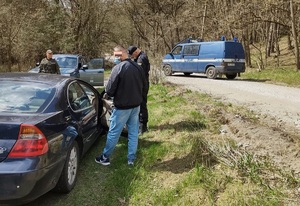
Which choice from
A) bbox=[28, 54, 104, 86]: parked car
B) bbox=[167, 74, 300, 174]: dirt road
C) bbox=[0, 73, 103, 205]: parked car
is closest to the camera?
bbox=[0, 73, 103, 205]: parked car

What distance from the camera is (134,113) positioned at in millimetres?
4984

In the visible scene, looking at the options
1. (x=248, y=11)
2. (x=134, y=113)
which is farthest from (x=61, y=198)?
(x=248, y=11)

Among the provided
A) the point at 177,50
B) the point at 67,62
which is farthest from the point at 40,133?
the point at 177,50

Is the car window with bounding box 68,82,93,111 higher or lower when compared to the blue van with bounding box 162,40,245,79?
lower

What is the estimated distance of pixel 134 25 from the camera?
37500 mm

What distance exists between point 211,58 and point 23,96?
1476 cm

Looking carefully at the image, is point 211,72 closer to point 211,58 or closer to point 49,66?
point 211,58

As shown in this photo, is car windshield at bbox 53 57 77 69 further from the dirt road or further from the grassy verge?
the grassy verge

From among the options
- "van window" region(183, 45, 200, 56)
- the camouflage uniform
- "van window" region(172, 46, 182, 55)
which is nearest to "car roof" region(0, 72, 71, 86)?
the camouflage uniform

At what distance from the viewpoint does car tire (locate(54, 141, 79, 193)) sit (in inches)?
151

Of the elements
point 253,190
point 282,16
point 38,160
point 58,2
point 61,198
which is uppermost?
point 58,2

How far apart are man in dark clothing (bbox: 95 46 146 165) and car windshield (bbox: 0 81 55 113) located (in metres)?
0.95

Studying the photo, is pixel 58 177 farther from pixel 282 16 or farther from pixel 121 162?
pixel 282 16

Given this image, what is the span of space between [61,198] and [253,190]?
7.55 feet
